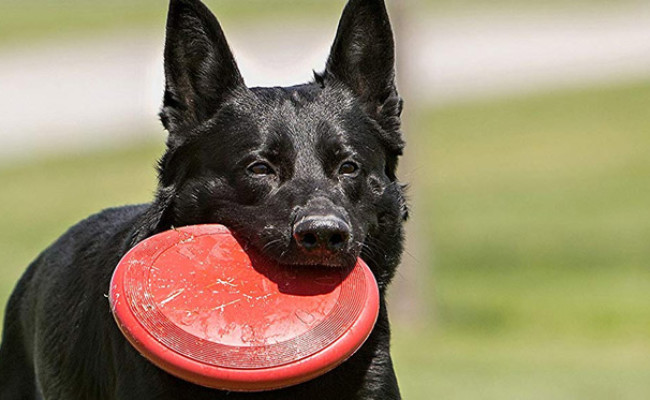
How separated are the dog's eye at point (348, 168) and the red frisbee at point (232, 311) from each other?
15.2 inches

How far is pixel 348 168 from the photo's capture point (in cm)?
489

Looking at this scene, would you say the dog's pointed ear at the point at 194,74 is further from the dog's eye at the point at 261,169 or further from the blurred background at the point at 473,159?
the blurred background at the point at 473,159

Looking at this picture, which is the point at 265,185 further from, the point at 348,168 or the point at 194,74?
the point at 194,74

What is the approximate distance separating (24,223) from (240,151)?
1681 cm

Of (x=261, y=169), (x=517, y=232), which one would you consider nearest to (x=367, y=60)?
(x=261, y=169)

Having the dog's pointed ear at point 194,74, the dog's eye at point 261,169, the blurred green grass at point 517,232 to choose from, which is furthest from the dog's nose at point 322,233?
the blurred green grass at point 517,232

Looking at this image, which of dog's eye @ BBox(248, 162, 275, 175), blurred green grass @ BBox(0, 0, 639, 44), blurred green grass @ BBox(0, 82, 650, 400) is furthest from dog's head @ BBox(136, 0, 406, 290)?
blurred green grass @ BBox(0, 0, 639, 44)

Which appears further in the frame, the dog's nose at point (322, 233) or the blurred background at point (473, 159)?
the blurred background at point (473, 159)

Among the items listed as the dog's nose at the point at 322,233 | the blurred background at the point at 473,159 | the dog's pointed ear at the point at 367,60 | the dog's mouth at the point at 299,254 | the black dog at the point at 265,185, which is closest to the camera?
the dog's nose at the point at 322,233

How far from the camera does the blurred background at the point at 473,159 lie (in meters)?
12.6

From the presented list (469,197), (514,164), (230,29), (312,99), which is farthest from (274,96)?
(230,29)

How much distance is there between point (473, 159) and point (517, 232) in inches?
251

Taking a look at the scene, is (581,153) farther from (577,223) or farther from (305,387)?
(305,387)

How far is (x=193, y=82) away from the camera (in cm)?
523
